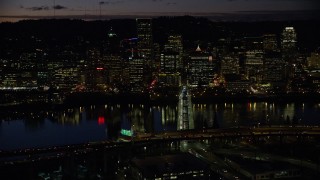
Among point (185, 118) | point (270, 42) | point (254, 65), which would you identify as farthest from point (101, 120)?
point (270, 42)

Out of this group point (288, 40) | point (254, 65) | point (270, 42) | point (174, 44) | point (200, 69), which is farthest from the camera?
point (288, 40)

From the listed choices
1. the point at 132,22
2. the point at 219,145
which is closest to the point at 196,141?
the point at 219,145

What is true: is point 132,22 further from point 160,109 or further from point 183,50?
point 160,109

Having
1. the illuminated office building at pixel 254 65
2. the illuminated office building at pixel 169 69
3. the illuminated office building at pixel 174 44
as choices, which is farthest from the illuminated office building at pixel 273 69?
the illuminated office building at pixel 174 44

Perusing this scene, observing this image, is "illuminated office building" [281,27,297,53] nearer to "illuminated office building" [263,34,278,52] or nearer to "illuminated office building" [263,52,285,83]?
"illuminated office building" [263,34,278,52]

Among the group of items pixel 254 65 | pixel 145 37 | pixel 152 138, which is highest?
pixel 145 37

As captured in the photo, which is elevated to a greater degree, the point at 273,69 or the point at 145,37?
the point at 145,37

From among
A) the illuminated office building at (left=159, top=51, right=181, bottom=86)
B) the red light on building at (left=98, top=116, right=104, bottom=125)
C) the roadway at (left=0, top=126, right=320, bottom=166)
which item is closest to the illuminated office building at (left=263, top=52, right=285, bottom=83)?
the illuminated office building at (left=159, top=51, right=181, bottom=86)

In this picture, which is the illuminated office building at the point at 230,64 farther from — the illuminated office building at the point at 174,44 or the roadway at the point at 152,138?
the roadway at the point at 152,138

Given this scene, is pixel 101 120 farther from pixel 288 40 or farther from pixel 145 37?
pixel 288 40
